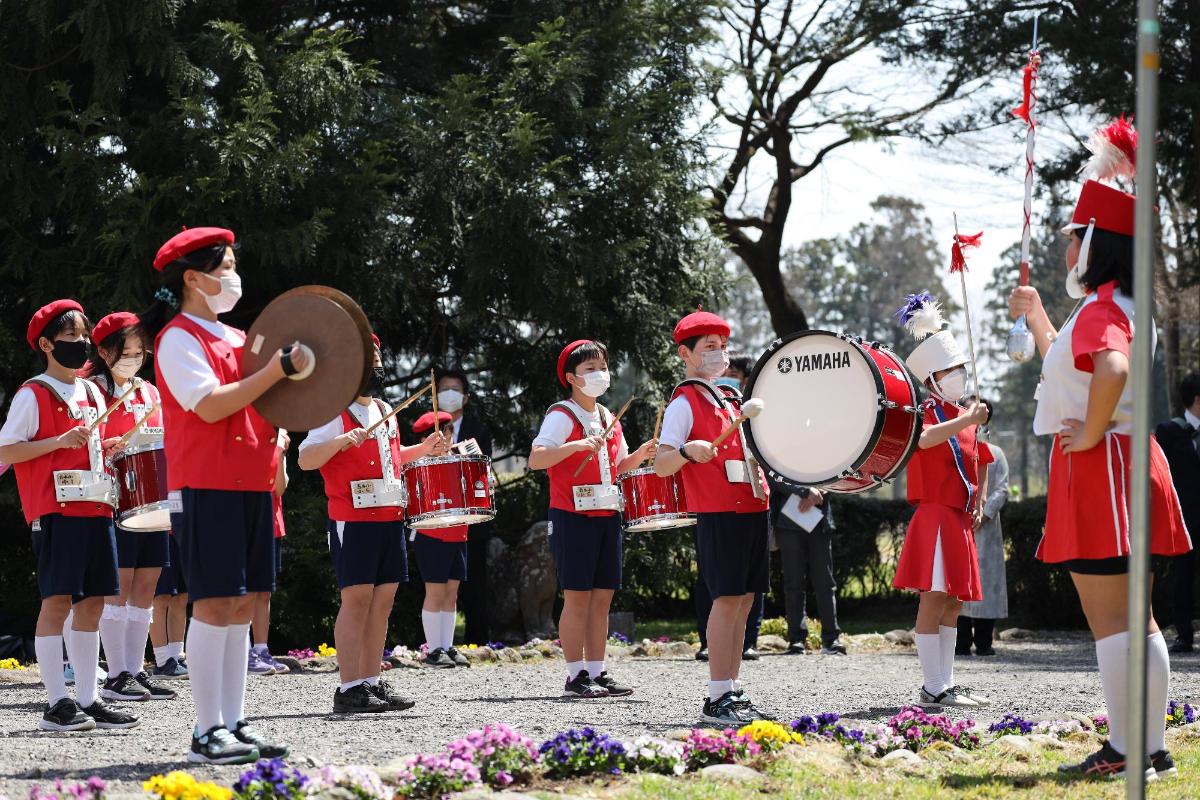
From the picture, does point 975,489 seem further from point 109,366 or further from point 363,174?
point 363,174

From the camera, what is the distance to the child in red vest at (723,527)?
6.73 metres

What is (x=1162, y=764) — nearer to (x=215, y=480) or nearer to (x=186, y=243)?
(x=215, y=480)

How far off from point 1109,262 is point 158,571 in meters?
5.68

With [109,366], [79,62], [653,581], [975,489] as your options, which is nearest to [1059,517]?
[975,489]

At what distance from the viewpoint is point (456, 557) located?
36.0 ft

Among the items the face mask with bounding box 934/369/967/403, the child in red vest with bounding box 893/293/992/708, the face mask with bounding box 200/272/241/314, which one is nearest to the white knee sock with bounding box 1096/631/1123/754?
the child in red vest with bounding box 893/293/992/708

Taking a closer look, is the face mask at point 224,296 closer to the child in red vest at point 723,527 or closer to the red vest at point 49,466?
the red vest at point 49,466

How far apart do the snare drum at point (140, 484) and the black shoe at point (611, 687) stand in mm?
2953

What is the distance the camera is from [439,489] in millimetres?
8391

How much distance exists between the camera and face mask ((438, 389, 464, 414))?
448 inches

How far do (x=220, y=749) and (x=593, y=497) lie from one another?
358cm

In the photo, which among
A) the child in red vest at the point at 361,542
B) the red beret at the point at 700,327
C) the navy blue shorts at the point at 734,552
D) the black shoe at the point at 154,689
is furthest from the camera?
the black shoe at the point at 154,689

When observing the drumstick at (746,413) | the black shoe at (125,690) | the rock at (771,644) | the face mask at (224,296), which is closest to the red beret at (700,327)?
the drumstick at (746,413)

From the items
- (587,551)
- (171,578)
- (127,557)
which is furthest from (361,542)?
(171,578)
